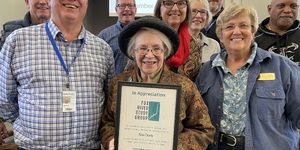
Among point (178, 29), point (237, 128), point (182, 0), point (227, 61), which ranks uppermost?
point (182, 0)

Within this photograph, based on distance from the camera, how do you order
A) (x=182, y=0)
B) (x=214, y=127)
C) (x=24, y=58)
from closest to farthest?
(x=24, y=58) → (x=214, y=127) → (x=182, y=0)

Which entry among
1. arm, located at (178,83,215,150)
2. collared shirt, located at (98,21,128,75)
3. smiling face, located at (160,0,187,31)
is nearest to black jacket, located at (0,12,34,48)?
collared shirt, located at (98,21,128,75)

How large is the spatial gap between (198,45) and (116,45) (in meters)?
0.75

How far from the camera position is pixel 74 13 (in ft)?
5.31

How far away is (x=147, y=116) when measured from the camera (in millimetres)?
1426

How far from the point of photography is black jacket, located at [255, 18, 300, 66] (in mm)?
2543

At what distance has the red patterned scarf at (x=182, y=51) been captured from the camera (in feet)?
6.32

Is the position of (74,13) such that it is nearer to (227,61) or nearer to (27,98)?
(27,98)

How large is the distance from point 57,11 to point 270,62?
1.24 metres

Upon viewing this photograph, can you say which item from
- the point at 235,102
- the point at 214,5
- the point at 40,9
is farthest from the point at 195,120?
the point at 214,5

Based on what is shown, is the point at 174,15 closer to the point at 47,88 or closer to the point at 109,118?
the point at 109,118

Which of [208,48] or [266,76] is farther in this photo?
[208,48]

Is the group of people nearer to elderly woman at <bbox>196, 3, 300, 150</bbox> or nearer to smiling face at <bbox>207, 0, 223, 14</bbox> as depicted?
elderly woman at <bbox>196, 3, 300, 150</bbox>

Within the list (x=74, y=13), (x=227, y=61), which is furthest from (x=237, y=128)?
(x=74, y=13)
